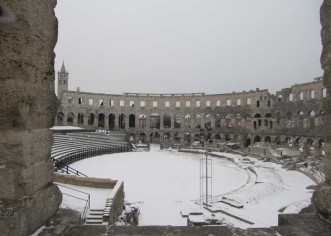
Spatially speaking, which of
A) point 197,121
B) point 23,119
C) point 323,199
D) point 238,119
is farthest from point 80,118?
point 323,199

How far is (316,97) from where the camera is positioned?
33219mm

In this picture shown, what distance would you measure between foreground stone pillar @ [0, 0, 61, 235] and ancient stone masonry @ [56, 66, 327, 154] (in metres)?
34.1

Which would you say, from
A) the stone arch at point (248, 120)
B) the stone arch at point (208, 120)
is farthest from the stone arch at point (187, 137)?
the stone arch at point (248, 120)

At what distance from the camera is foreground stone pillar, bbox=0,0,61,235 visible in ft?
8.92

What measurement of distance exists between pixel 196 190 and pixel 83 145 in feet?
48.9

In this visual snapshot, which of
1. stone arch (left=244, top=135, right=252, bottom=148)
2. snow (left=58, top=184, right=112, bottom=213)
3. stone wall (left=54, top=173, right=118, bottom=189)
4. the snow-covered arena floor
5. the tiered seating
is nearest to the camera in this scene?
snow (left=58, top=184, right=112, bottom=213)

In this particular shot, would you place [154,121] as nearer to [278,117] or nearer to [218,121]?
[218,121]

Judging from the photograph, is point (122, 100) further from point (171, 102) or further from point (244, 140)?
point (244, 140)

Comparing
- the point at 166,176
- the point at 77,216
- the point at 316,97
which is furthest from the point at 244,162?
the point at 77,216

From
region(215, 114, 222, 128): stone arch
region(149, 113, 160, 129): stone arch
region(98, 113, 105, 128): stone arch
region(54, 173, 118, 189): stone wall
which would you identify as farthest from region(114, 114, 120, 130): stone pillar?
region(54, 173, 118, 189): stone wall

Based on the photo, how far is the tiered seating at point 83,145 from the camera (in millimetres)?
20672

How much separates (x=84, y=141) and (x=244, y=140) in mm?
23172

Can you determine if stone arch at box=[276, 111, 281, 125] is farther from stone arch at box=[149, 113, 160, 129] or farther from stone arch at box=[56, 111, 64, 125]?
stone arch at box=[56, 111, 64, 125]

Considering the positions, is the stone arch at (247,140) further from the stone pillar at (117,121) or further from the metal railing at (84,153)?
the stone pillar at (117,121)
